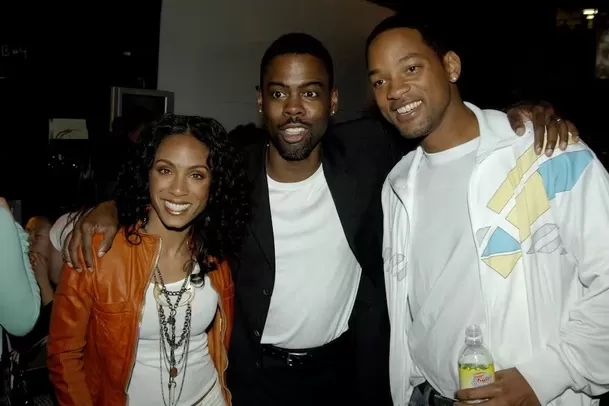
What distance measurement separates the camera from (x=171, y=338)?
6.30 ft

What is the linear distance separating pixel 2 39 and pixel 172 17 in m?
1.54

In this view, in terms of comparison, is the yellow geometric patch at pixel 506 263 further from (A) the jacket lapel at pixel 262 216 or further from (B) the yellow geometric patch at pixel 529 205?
(A) the jacket lapel at pixel 262 216

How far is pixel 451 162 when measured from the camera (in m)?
1.91

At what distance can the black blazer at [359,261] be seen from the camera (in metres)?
2.34

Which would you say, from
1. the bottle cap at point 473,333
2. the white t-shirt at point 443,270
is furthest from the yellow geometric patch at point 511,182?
the bottle cap at point 473,333

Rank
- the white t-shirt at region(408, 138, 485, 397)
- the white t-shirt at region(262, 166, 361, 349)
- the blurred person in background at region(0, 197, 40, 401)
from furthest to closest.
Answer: the white t-shirt at region(262, 166, 361, 349), the white t-shirt at region(408, 138, 485, 397), the blurred person in background at region(0, 197, 40, 401)

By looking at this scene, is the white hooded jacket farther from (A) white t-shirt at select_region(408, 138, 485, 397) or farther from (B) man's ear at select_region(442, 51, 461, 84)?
(B) man's ear at select_region(442, 51, 461, 84)

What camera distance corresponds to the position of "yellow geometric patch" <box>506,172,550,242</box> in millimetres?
1650

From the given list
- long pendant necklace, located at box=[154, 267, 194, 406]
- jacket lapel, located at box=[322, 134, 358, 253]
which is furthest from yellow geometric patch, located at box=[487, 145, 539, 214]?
long pendant necklace, located at box=[154, 267, 194, 406]

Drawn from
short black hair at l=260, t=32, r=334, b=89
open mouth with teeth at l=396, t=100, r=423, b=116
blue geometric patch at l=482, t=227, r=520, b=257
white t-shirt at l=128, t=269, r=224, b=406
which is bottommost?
white t-shirt at l=128, t=269, r=224, b=406

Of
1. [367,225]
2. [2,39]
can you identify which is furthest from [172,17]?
[367,225]

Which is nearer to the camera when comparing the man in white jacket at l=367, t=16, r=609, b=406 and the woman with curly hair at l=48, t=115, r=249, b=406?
the man in white jacket at l=367, t=16, r=609, b=406

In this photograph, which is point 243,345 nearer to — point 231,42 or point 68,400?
point 68,400

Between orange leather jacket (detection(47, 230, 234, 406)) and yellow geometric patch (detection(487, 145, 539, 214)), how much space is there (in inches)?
48.2
